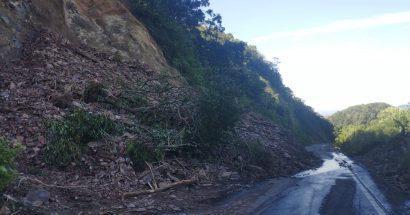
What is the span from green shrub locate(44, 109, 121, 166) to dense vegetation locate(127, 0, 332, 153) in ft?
14.5

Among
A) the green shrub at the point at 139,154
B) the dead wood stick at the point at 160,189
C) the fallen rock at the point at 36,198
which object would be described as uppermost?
the green shrub at the point at 139,154

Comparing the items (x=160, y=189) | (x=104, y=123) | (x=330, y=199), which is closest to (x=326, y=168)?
(x=330, y=199)

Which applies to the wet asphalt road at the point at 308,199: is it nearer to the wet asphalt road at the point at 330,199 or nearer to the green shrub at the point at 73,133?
the wet asphalt road at the point at 330,199

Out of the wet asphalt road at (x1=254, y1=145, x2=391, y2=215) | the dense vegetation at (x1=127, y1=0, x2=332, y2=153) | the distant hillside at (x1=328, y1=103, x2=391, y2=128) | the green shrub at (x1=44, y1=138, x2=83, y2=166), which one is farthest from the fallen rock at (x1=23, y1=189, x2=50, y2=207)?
the distant hillside at (x1=328, y1=103, x2=391, y2=128)

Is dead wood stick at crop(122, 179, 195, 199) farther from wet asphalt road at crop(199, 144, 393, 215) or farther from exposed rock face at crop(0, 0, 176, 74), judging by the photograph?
exposed rock face at crop(0, 0, 176, 74)

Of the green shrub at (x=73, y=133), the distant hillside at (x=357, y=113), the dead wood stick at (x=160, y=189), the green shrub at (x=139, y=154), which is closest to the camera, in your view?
the dead wood stick at (x=160, y=189)

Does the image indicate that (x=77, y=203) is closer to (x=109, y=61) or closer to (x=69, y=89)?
(x=69, y=89)

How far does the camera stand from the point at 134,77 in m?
20.9

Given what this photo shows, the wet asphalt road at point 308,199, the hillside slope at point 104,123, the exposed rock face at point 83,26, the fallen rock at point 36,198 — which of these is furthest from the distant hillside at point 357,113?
the fallen rock at point 36,198

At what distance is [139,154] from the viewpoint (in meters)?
13.4

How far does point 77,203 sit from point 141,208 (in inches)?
64.1

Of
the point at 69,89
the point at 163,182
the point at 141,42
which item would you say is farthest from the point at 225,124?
the point at 141,42

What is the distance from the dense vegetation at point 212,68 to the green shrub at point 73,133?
443 centimetres

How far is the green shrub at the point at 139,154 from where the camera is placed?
13.3 m
